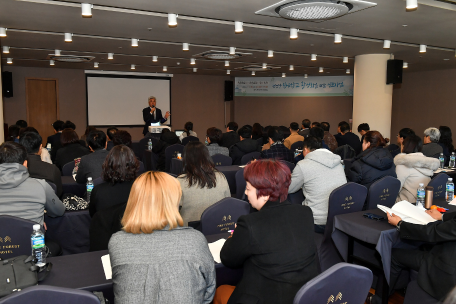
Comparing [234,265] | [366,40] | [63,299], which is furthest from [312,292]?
[366,40]

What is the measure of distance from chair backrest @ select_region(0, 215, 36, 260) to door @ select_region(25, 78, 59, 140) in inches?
465

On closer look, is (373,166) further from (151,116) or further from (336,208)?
(151,116)

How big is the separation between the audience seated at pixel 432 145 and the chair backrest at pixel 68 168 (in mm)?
5455

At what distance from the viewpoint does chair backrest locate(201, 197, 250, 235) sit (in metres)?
2.75

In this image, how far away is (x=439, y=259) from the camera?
7.78 feet

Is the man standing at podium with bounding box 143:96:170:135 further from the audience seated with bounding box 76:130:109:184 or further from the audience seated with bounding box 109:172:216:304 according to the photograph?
the audience seated with bounding box 109:172:216:304

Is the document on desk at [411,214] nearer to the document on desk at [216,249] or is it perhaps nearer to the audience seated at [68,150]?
the document on desk at [216,249]

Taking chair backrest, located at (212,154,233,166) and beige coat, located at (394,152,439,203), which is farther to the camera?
chair backrest, located at (212,154,233,166)

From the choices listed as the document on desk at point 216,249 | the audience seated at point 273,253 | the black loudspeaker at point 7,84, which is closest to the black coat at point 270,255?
the audience seated at point 273,253

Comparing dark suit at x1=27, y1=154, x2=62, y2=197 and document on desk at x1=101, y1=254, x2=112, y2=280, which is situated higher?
dark suit at x1=27, y1=154, x2=62, y2=197

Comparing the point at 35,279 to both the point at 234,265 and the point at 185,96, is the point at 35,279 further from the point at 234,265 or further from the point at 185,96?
the point at 185,96

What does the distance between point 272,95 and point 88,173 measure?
486 inches

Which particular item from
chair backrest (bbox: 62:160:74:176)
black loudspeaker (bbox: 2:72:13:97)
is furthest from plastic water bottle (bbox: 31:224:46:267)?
black loudspeaker (bbox: 2:72:13:97)

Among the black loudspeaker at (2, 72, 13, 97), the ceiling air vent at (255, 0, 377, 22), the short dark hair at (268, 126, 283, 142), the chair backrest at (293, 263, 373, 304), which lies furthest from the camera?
the black loudspeaker at (2, 72, 13, 97)
